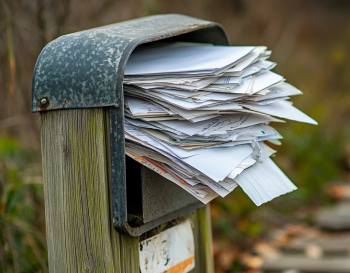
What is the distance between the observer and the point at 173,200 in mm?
2242

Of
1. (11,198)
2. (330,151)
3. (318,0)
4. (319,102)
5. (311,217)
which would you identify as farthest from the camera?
(318,0)

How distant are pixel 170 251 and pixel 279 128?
5.07m

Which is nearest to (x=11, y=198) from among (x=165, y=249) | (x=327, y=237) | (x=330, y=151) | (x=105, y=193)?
(x=165, y=249)

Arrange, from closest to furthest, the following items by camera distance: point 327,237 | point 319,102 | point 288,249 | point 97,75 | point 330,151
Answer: point 97,75 → point 288,249 → point 327,237 → point 330,151 → point 319,102

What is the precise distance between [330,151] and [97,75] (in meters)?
5.53

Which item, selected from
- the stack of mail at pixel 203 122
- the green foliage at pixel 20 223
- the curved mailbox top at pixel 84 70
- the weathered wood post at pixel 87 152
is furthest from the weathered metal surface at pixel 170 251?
the green foliage at pixel 20 223

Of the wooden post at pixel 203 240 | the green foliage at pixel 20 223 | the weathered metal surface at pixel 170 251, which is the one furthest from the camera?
the green foliage at pixel 20 223

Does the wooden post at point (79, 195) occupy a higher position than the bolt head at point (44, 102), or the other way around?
the bolt head at point (44, 102)

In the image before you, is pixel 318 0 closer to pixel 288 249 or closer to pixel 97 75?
pixel 288 249

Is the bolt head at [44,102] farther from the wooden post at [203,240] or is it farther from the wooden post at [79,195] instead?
the wooden post at [203,240]

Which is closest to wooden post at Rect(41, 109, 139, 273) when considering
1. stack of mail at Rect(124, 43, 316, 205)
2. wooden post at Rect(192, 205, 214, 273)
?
stack of mail at Rect(124, 43, 316, 205)

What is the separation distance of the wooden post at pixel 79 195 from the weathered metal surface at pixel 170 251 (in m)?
0.14

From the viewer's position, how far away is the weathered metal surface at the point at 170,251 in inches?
84.4

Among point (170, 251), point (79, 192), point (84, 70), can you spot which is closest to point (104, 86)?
point (84, 70)
